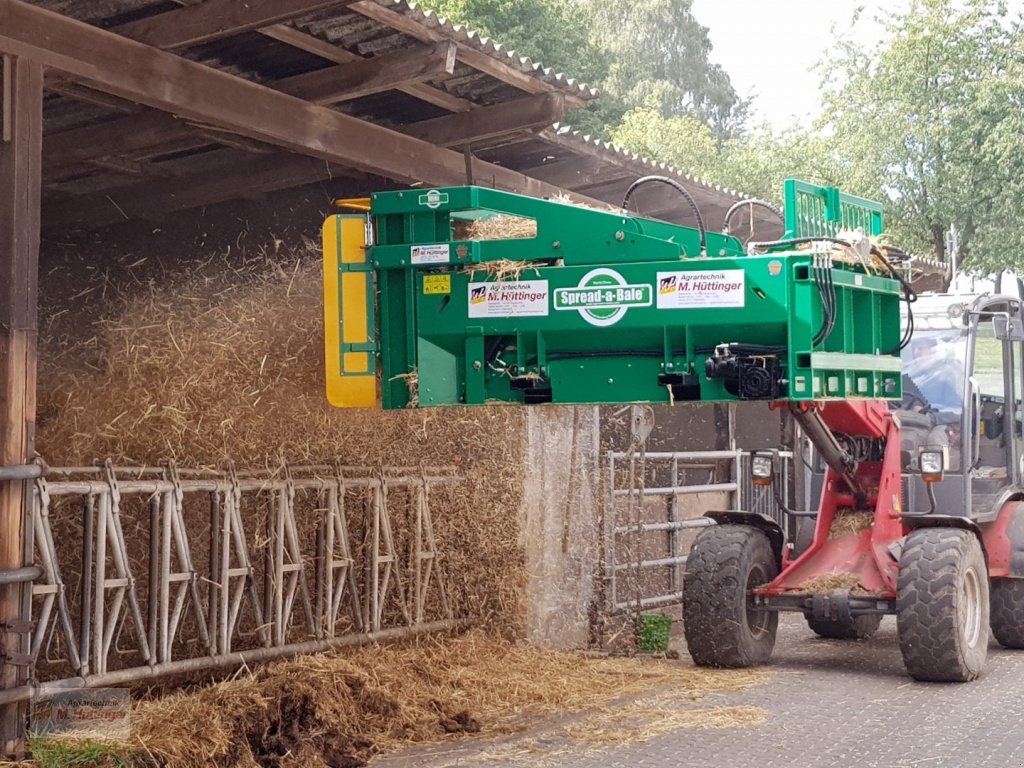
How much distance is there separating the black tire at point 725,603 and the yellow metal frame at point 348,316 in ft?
10.6

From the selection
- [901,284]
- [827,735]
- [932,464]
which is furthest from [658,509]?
[827,735]

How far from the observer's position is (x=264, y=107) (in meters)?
7.62

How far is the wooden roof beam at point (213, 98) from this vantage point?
6.20 m

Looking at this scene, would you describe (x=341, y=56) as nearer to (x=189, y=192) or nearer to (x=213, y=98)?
(x=213, y=98)

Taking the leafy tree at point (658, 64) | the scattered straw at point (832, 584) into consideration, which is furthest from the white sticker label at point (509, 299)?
the leafy tree at point (658, 64)

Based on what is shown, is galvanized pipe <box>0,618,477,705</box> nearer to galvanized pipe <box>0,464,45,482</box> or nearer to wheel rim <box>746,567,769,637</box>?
galvanized pipe <box>0,464,45,482</box>

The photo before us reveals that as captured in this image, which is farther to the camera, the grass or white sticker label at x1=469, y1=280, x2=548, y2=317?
white sticker label at x1=469, y1=280, x2=548, y2=317

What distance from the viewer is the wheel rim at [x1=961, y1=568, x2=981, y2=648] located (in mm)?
8609

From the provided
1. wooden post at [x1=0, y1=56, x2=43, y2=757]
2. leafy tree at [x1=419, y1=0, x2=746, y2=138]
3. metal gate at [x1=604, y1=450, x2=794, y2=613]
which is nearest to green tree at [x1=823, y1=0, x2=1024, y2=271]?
metal gate at [x1=604, y1=450, x2=794, y2=613]

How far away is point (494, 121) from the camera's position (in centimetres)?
875

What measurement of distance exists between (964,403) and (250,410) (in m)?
5.26

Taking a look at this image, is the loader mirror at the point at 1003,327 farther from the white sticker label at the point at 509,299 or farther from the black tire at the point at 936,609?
the white sticker label at the point at 509,299

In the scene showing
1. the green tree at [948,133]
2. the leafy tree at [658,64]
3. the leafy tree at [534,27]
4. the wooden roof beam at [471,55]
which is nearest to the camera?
the wooden roof beam at [471,55]

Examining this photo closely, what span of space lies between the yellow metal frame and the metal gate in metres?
3.87
